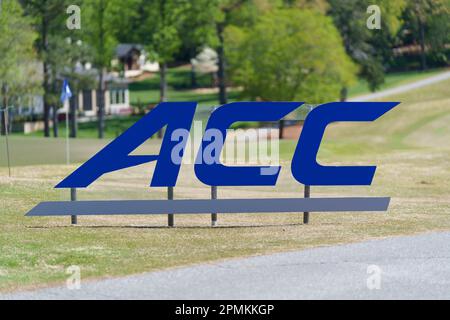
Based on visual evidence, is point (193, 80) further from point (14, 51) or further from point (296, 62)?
point (14, 51)

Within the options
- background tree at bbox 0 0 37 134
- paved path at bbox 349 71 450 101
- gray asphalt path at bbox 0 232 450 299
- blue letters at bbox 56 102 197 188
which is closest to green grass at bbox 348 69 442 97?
paved path at bbox 349 71 450 101

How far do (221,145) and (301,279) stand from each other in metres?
5.84

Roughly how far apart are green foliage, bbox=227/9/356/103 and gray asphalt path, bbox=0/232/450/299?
4802 centimetres

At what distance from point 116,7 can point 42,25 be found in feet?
18.3

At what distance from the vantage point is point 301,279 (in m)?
15.2

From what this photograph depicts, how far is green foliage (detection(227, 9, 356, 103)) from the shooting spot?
65812 millimetres

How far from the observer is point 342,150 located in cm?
4991

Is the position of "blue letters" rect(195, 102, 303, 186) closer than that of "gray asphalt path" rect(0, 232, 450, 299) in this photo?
No

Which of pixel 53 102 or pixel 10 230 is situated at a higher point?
pixel 10 230

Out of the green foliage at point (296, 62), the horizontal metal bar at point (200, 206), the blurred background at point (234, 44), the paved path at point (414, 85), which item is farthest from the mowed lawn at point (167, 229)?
the paved path at point (414, 85)

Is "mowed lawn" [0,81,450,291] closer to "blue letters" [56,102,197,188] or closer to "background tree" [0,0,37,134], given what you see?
"blue letters" [56,102,197,188]

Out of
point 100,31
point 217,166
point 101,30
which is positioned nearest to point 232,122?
point 217,166

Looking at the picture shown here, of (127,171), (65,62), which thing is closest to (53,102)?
(65,62)
